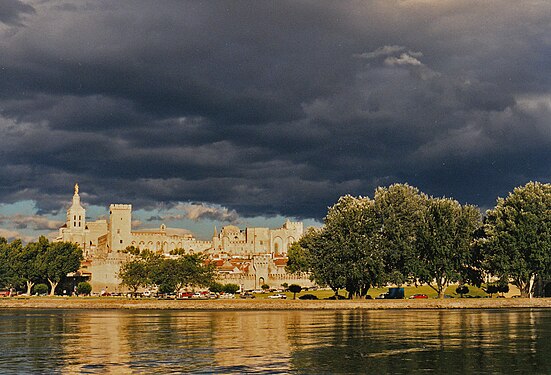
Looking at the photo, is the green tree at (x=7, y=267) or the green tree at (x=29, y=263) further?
the green tree at (x=29, y=263)

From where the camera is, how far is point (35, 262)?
6919 inches

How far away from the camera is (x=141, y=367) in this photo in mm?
34000

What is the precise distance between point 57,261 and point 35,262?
5.51 metres

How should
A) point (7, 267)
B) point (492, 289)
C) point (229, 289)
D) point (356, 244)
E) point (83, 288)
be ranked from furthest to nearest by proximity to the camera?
point (83, 288), point (229, 289), point (7, 267), point (492, 289), point (356, 244)

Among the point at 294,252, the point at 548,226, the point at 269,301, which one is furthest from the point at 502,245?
the point at 294,252

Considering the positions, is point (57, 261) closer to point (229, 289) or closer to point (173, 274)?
point (229, 289)

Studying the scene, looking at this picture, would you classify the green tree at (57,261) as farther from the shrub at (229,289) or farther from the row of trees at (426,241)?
the row of trees at (426,241)

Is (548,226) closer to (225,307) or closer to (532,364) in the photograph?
(225,307)

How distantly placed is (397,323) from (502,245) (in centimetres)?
4049

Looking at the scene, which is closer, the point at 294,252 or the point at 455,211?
the point at 455,211

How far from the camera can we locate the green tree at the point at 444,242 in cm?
10062

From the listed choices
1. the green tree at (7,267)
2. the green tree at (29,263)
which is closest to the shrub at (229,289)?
the green tree at (29,263)

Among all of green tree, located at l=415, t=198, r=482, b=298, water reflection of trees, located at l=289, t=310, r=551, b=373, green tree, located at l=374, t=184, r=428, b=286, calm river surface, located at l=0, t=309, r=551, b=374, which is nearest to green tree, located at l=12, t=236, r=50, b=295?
green tree, located at l=374, t=184, r=428, b=286

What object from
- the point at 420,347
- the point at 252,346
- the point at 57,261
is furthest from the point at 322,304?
the point at 57,261
